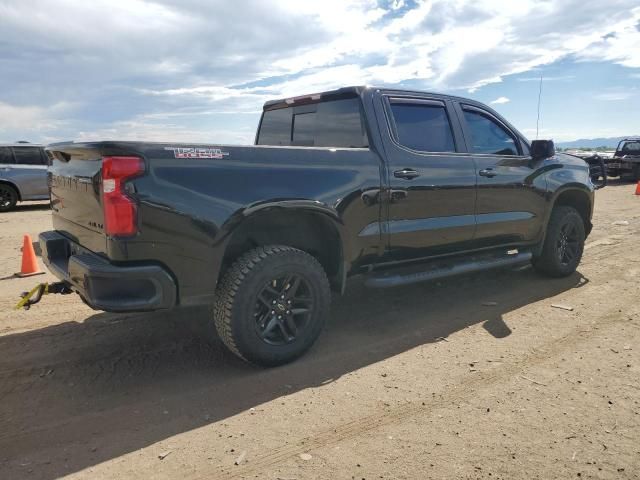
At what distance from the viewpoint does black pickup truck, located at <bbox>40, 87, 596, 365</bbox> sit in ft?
9.95

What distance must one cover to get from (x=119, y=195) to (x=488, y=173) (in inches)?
132

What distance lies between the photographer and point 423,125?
4500 millimetres

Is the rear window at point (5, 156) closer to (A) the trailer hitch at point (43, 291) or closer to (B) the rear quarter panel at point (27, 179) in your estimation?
(B) the rear quarter panel at point (27, 179)

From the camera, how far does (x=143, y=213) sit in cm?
298

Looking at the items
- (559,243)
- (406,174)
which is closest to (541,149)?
(559,243)

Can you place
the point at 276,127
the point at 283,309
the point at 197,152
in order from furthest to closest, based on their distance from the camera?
the point at 276,127 → the point at 283,309 → the point at 197,152

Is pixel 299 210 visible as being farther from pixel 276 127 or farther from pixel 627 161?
pixel 627 161

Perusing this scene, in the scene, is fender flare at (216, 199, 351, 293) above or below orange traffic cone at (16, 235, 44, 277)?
above

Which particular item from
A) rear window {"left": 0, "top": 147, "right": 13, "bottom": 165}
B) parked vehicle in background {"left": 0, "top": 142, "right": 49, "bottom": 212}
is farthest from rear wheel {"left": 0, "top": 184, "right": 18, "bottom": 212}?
rear window {"left": 0, "top": 147, "right": 13, "bottom": 165}

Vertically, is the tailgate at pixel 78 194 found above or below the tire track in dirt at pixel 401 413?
above

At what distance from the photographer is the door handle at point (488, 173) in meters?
4.76

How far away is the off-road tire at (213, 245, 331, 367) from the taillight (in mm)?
754

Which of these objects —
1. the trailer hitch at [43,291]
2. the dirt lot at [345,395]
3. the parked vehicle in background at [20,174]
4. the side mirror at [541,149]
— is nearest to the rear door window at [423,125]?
the side mirror at [541,149]

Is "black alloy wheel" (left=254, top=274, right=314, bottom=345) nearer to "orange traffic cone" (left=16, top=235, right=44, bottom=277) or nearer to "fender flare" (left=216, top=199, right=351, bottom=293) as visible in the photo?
"fender flare" (left=216, top=199, right=351, bottom=293)
